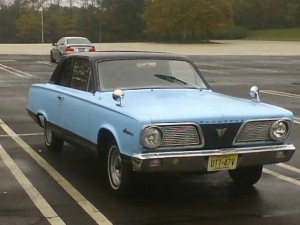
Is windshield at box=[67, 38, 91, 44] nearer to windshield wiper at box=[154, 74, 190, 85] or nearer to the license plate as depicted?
windshield wiper at box=[154, 74, 190, 85]

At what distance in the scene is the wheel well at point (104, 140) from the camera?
20.4 feet

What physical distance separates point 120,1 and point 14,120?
96663 mm

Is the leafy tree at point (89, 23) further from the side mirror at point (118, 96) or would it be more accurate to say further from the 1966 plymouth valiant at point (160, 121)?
the side mirror at point (118, 96)

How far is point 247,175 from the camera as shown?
658 centimetres

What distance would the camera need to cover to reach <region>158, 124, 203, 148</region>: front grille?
556 centimetres

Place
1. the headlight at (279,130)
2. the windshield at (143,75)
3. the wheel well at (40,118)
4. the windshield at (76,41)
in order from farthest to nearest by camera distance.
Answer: the windshield at (76,41) < the wheel well at (40,118) < the windshield at (143,75) < the headlight at (279,130)

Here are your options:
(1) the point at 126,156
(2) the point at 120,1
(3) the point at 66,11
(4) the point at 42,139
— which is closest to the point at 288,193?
(1) the point at 126,156

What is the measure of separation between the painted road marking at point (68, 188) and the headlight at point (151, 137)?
31.3 inches

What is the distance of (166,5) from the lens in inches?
3457

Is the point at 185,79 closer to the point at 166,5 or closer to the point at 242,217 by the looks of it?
the point at 242,217

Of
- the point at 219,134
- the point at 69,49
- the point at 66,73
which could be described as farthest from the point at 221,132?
the point at 69,49

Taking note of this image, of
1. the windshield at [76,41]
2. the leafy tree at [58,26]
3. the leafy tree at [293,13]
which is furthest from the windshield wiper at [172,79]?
the leafy tree at [293,13]

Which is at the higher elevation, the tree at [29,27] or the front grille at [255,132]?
the front grille at [255,132]

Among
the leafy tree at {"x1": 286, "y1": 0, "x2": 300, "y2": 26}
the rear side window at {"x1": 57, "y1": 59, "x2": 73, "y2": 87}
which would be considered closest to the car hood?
the rear side window at {"x1": 57, "y1": 59, "x2": 73, "y2": 87}
